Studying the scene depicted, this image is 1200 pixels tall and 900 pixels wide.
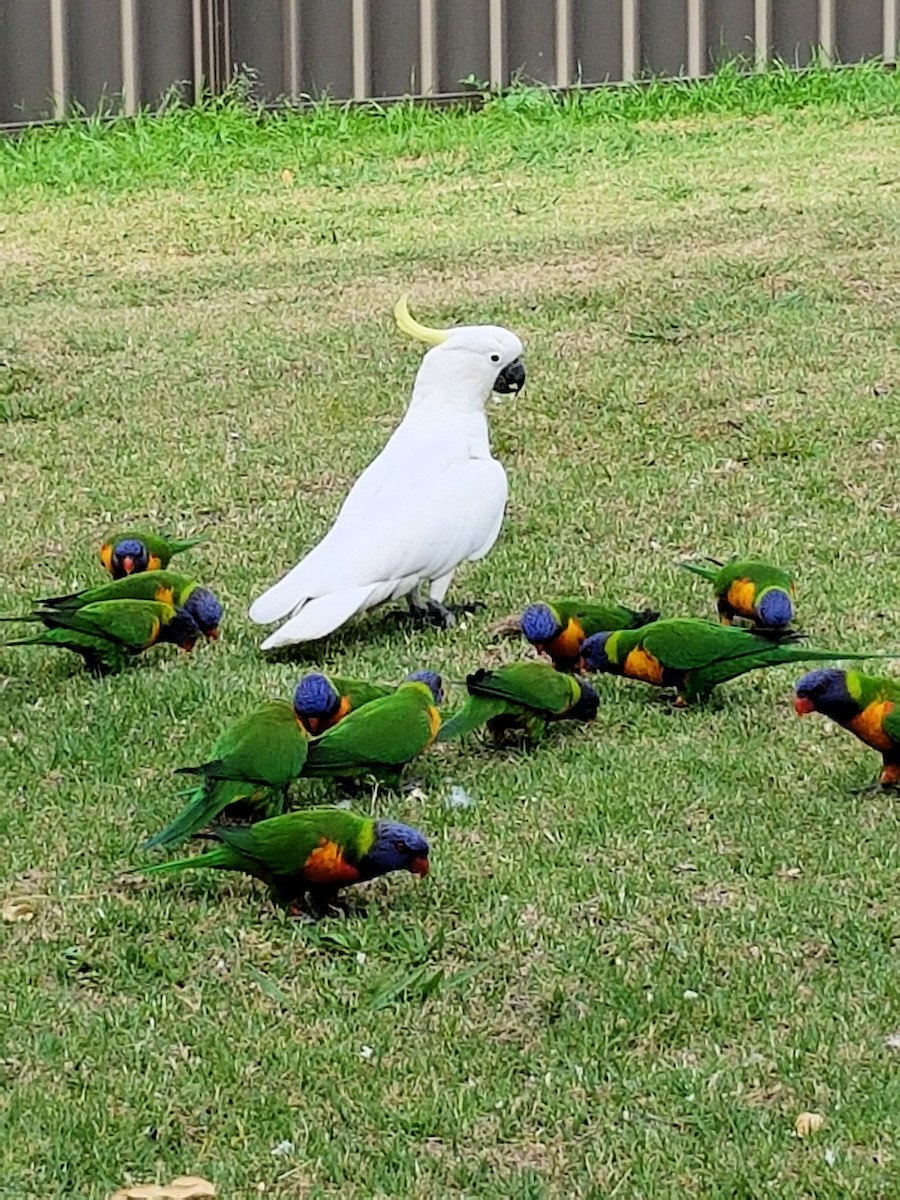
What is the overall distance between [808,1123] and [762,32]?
33.5ft

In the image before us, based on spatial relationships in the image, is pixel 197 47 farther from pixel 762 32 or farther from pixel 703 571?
pixel 703 571

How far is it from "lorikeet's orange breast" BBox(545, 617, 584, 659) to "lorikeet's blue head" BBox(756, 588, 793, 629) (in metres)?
0.47

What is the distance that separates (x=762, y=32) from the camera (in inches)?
479

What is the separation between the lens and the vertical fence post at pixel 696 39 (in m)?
12.0

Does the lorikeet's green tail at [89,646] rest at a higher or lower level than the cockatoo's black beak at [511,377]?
lower

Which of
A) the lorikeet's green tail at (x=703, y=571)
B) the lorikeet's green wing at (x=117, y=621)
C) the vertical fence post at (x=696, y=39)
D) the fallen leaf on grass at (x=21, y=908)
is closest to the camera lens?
the fallen leaf on grass at (x=21, y=908)

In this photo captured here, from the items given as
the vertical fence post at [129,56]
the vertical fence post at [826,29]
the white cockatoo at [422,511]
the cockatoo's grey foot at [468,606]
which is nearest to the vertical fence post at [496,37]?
the vertical fence post at [826,29]

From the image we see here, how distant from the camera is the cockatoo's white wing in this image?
5137mm

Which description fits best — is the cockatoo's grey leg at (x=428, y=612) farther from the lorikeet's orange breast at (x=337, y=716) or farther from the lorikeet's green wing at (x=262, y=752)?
the lorikeet's green wing at (x=262, y=752)

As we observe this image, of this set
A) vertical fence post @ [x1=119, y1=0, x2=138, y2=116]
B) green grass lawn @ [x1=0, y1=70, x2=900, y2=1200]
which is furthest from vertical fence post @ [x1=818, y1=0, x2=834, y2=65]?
vertical fence post @ [x1=119, y1=0, x2=138, y2=116]

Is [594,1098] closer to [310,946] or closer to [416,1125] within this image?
[416,1125]

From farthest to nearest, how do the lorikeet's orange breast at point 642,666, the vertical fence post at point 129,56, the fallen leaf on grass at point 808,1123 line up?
the vertical fence post at point 129,56 → the lorikeet's orange breast at point 642,666 → the fallen leaf on grass at point 808,1123

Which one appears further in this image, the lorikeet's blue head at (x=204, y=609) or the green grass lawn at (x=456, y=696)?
the lorikeet's blue head at (x=204, y=609)

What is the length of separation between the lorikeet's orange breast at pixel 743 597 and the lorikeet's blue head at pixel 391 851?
161 centimetres
